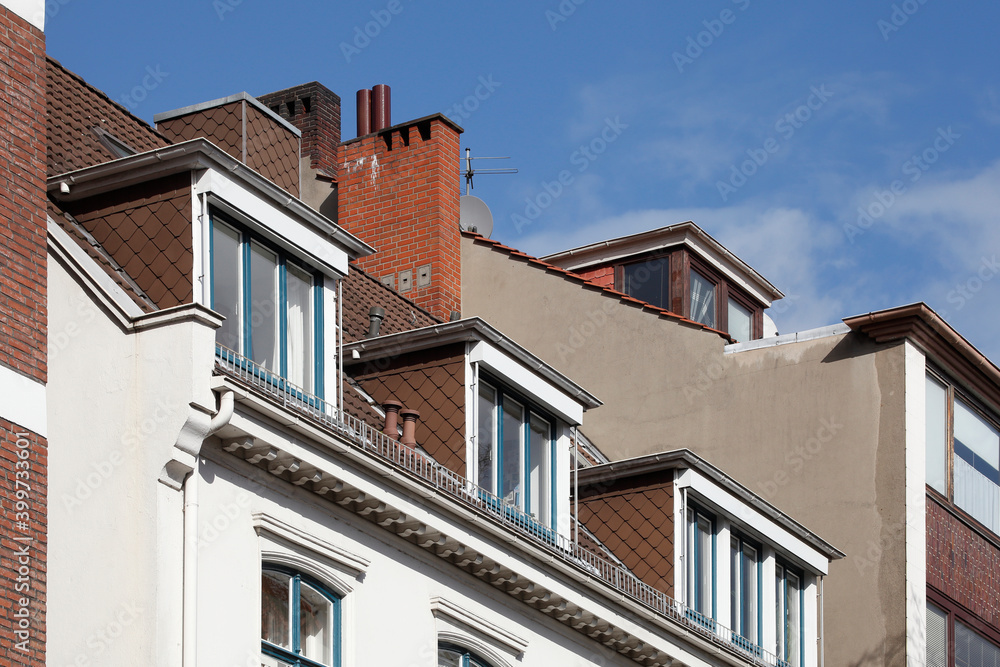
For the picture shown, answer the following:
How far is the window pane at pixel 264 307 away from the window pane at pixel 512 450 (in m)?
4.24

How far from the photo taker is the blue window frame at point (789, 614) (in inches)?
1047

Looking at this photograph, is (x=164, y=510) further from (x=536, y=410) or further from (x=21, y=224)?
(x=536, y=410)

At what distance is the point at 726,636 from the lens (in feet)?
81.0

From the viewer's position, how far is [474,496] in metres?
20.4

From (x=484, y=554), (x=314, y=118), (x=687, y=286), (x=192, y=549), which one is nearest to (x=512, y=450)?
(x=484, y=554)

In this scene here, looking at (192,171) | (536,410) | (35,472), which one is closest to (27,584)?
(35,472)

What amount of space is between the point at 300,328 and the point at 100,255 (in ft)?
7.62

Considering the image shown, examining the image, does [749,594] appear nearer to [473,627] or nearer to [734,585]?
[734,585]

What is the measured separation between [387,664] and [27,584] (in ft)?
15.8

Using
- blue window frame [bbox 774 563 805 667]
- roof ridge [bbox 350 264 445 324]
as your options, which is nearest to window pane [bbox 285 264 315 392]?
roof ridge [bbox 350 264 445 324]

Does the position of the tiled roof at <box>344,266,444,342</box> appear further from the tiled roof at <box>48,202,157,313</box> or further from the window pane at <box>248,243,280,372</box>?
the tiled roof at <box>48,202,157,313</box>

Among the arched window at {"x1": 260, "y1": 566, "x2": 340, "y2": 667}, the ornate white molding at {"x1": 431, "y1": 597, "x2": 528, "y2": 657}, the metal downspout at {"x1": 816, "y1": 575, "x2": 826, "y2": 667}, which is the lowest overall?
the arched window at {"x1": 260, "y1": 566, "x2": 340, "y2": 667}

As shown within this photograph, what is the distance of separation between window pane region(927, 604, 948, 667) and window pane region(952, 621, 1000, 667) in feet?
1.54

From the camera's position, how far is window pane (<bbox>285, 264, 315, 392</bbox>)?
1880 cm
